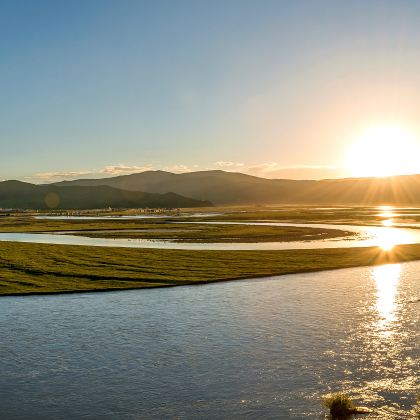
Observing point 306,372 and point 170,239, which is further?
point 170,239

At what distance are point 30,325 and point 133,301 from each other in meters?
7.54

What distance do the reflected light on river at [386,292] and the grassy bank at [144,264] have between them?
384 cm

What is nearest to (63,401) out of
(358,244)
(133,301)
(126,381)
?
(126,381)

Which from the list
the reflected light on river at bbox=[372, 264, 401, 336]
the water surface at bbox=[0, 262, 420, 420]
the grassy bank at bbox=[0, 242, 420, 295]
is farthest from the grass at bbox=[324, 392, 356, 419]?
the grassy bank at bbox=[0, 242, 420, 295]

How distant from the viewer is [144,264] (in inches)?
1859

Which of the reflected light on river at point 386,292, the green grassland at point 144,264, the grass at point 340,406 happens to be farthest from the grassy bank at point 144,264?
the grass at point 340,406

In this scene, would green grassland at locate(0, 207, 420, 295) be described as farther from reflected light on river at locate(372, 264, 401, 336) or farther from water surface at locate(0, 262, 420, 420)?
water surface at locate(0, 262, 420, 420)

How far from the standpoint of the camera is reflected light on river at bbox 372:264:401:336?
80.9ft

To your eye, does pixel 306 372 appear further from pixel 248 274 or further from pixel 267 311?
pixel 248 274

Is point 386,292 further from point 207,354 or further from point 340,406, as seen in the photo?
point 340,406

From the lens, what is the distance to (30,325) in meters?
25.1

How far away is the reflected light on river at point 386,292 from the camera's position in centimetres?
2467

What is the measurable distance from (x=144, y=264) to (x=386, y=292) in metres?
22.8

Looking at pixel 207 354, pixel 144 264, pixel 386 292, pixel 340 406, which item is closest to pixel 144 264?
pixel 144 264
